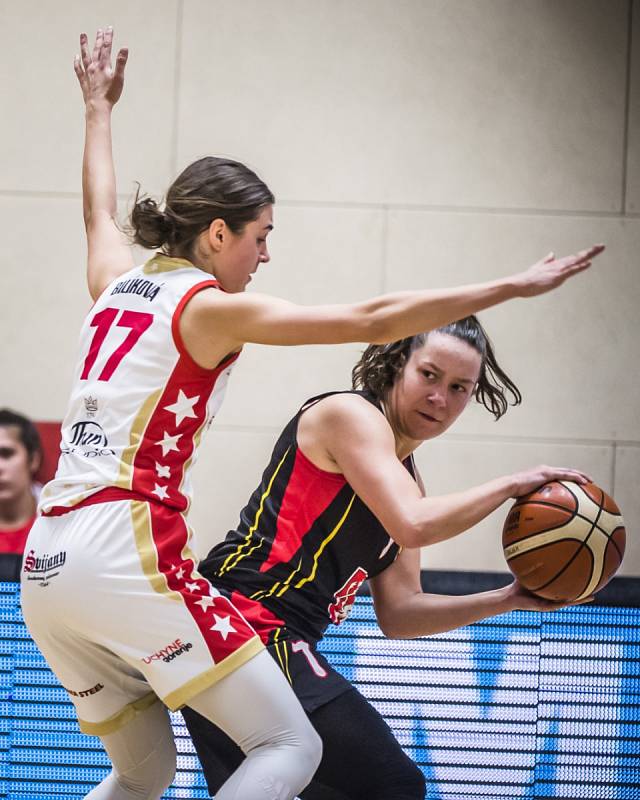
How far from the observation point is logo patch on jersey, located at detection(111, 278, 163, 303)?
212 cm

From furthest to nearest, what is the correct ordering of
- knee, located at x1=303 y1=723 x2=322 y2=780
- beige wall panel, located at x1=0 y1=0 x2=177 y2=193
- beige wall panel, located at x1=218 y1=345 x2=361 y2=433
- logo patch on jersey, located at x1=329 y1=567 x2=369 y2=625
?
beige wall panel, located at x1=0 y1=0 x2=177 y2=193
beige wall panel, located at x1=218 y1=345 x2=361 y2=433
logo patch on jersey, located at x1=329 y1=567 x2=369 y2=625
knee, located at x1=303 y1=723 x2=322 y2=780

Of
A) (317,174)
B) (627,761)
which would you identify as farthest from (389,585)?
(317,174)

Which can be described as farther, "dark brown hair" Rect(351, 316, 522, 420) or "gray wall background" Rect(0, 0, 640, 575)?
"gray wall background" Rect(0, 0, 640, 575)

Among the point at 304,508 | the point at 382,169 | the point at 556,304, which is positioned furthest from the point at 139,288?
the point at 556,304

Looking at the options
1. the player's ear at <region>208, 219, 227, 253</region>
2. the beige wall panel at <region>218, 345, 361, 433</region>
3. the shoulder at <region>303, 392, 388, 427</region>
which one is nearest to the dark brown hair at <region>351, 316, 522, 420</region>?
the shoulder at <region>303, 392, 388, 427</region>

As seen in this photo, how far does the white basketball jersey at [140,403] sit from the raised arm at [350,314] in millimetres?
55

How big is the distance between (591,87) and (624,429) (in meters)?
1.77

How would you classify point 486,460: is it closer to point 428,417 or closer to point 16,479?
point 16,479

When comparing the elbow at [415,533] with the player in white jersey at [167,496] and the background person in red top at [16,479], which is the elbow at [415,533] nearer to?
the player in white jersey at [167,496]

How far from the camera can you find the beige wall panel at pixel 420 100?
543 centimetres

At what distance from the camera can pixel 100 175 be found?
264 centimetres

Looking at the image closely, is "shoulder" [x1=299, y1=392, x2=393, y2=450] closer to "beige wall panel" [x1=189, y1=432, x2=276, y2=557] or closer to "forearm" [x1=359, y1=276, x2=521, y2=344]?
"forearm" [x1=359, y1=276, x2=521, y2=344]

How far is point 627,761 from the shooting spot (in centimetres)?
307

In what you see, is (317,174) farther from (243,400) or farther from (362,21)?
(243,400)
